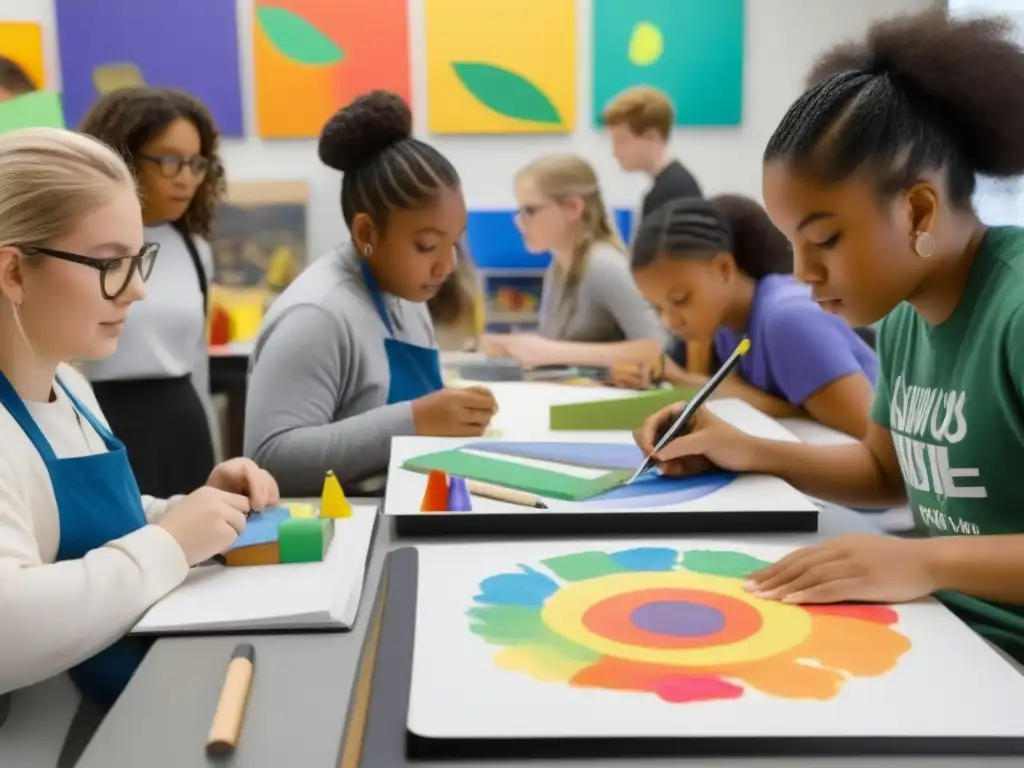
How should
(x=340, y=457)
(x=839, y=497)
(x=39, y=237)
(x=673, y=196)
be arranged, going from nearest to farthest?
(x=39, y=237) → (x=839, y=497) → (x=340, y=457) → (x=673, y=196)

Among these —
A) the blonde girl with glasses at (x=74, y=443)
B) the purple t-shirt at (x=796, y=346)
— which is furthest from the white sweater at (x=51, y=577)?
the purple t-shirt at (x=796, y=346)

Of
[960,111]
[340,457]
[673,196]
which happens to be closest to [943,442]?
[960,111]

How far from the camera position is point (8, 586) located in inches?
26.7

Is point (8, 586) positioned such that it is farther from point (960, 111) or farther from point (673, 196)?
point (673, 196)

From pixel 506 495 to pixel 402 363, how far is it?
2.02ft

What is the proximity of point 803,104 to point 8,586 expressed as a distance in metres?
0.81

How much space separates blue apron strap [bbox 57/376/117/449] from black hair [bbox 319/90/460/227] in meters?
0.67

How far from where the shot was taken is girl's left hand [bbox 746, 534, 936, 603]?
745 mm

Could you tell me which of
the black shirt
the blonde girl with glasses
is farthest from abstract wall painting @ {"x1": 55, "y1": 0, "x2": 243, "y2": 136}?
the blonde girl with glasses

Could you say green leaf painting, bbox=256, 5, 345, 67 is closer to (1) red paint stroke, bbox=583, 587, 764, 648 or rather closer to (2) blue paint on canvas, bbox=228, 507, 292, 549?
(2) blue paint on canvas, bbox=228, 507, 292, 549

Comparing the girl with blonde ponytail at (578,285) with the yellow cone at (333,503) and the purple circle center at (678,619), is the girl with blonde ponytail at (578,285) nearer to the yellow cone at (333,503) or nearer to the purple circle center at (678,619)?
the yellow cone at (333,503)

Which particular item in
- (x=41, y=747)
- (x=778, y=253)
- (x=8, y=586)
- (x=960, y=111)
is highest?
(x=960, y=111)

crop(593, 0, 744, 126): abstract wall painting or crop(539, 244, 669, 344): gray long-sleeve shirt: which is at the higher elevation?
crop(593, 0, 744, 126): abstract wall painting

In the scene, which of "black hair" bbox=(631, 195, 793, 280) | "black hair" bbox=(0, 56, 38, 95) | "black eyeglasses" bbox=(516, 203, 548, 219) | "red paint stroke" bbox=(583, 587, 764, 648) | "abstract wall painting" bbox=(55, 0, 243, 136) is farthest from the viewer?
"abstract wall painting" bbox=(55, 0, 243, 136)
